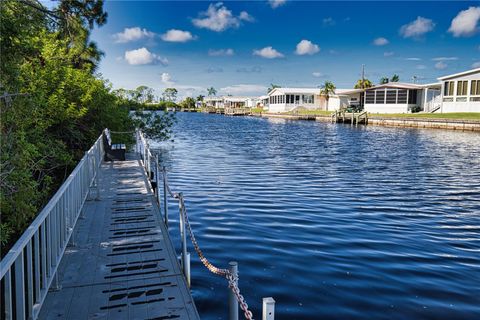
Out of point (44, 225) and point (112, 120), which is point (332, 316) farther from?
point (112, 120)

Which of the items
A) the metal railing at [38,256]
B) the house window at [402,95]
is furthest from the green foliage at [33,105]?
the house window at [402,95]

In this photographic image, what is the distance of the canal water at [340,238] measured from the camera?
6363 mm

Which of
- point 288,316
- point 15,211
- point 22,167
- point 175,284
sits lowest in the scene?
point 288,316

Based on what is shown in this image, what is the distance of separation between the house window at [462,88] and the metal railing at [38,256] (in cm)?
5665

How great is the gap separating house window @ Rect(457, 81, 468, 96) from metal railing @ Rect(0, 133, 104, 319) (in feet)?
186

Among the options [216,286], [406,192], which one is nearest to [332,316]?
[216,286]

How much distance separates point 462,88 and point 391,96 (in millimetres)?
13770

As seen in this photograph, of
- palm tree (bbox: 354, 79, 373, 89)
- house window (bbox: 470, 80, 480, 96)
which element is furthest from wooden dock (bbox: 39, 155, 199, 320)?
palm tree (bbox: 354, 79, 373, 89)

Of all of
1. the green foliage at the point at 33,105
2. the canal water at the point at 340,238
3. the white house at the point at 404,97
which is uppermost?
the white house at the point at 404,97

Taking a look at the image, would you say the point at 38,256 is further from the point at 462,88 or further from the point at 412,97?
the point at 412,97

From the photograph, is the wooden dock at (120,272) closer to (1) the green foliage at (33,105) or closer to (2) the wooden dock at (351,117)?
(1) the green foliage at (33,105)

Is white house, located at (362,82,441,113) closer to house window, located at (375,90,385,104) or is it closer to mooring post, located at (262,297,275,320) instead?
house window, located at (375,90,385,104)

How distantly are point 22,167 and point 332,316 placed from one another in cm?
490

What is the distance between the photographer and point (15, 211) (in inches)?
260
